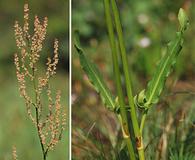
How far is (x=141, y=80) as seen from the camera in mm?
2908

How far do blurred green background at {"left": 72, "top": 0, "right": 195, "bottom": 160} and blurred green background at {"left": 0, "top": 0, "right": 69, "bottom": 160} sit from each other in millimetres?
80

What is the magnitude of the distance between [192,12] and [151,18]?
25 cm

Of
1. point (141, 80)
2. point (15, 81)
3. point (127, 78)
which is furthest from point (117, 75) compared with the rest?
point (141, 80)

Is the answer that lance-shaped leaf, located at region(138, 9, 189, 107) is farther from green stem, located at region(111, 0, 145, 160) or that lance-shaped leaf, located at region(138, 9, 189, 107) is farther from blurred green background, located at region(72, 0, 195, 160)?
blurred green background, located at region(72, 0, 195, 160)

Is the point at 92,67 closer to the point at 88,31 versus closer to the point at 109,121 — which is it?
the point at 109,121

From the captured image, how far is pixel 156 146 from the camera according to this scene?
5.90ft

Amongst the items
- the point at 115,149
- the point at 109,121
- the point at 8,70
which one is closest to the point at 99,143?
the point at 115,149

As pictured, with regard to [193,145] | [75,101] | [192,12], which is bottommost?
[193,145]

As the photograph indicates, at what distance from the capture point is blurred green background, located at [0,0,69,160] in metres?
2.13

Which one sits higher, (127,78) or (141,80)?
(127,78)

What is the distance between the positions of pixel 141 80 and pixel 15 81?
0.57 metres

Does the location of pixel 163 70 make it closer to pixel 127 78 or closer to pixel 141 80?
pixel 127 78

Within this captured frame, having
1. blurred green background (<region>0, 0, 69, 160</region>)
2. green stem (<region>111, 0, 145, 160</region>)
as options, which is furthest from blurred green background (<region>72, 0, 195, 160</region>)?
green stem (<region>111, 0, 145, 160</region>)

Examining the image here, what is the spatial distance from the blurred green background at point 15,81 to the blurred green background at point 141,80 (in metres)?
0.08
